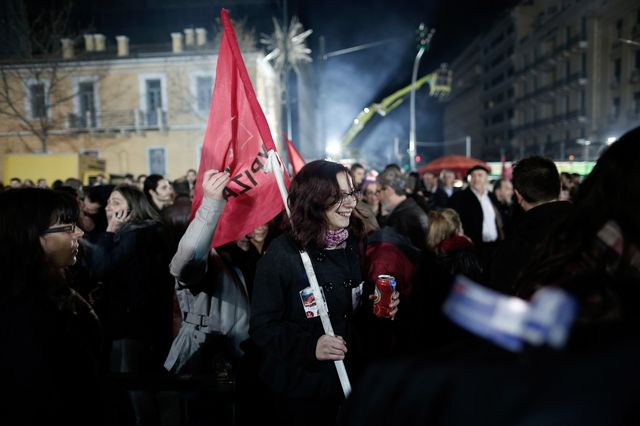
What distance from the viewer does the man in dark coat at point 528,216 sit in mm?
2963

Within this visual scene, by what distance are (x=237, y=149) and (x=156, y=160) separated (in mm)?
31367

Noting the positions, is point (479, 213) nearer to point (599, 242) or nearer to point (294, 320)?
point (294, 320)

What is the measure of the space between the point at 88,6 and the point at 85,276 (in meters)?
40.3

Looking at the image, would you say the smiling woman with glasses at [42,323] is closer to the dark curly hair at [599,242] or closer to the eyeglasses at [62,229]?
the eyeglasses at [62,229]

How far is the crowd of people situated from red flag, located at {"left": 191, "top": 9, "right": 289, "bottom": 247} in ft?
0.59

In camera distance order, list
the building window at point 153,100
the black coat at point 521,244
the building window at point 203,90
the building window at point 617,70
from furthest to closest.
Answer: the building window at point 617,70, the building window at point 153,100, the building window at point 203,90, the black coat at point 521,244

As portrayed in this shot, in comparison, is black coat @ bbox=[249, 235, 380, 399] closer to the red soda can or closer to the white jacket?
the red soda can

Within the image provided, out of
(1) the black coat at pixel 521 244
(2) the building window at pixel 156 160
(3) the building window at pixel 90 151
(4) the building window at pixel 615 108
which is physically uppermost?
(4) the building window at pixel 615 108

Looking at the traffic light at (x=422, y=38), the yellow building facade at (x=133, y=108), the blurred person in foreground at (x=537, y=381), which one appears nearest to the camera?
the blurred person in foreground at (x=537, y=381)

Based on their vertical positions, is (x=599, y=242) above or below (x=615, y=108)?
below

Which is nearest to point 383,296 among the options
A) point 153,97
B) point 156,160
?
point 156,160

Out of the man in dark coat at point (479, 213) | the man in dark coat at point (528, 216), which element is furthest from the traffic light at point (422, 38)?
the man in dark coat at point (528, 216)

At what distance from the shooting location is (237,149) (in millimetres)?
3062

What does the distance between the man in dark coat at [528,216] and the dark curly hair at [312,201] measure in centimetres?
105
